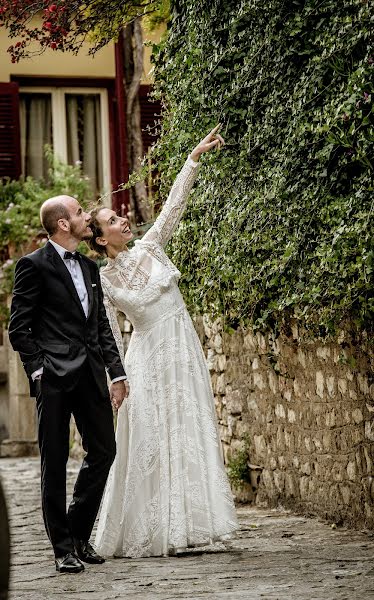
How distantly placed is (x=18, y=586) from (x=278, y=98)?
3.09m

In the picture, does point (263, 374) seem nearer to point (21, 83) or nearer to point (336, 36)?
point (336, 36)

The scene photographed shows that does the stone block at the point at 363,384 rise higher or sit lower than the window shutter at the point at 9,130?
lower

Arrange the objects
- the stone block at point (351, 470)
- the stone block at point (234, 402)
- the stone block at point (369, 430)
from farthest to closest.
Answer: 1. the stone block at point (234, 402)
2. the stone block at point (351, 470)
3. the stone block at point (369, 430)

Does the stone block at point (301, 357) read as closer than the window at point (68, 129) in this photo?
Yes

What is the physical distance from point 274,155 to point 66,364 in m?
1.80

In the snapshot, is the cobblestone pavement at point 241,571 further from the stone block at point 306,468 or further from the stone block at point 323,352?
the stone block at point 323,352

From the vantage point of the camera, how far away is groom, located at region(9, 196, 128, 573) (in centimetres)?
579

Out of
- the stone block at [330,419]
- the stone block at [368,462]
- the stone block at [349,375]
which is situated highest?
the stone block at [349,375]

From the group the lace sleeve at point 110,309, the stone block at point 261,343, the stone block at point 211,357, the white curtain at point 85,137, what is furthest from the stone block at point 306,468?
the white curtain at point 85,137

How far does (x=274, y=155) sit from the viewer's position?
6.64m

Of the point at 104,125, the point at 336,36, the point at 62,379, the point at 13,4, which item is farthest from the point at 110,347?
the point at 104,125

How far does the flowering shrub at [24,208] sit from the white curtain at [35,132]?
2.03 ft

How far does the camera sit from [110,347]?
6.15 meters

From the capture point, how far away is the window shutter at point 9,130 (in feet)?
49.8
